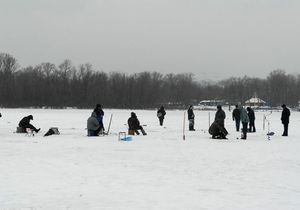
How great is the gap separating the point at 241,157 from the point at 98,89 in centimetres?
11964

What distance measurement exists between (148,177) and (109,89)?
12526 centimetres

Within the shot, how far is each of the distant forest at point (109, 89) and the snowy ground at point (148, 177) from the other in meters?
103

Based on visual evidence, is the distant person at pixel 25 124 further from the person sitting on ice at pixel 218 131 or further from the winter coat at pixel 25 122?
the person sitting on ice at pixel 218 131

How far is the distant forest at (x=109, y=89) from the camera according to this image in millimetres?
122438

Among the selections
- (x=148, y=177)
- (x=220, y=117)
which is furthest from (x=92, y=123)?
(x=148, y=177)

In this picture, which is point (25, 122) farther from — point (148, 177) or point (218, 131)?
point (148, 177)

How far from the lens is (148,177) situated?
10234mm

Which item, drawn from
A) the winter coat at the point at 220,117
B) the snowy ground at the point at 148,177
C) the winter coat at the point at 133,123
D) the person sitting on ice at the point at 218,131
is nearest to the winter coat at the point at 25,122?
the winter coat at the point at 133,123

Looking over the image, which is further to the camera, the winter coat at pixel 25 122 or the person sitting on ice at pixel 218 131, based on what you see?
the winter coat at pixel 25 122

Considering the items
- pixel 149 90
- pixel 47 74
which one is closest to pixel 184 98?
pixel 149 90

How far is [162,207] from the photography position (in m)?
7.44

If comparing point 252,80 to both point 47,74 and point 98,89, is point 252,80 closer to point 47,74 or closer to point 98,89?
point 98,89

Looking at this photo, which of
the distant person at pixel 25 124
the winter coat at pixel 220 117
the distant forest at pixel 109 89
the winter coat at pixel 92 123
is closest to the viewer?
the winter coat at pixel 220 117

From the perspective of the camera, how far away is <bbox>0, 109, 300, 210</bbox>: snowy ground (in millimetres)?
7828
